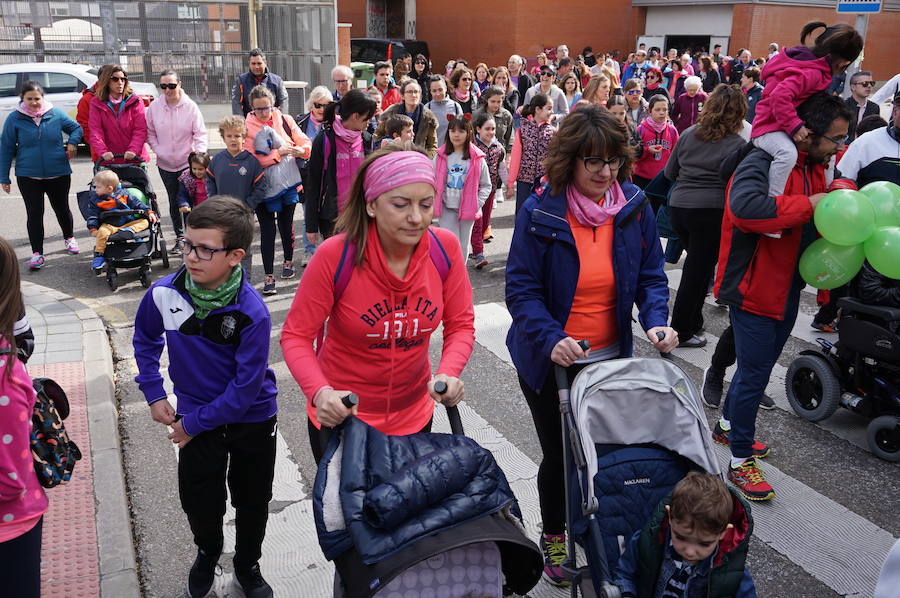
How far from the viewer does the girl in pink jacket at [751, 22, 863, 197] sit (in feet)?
14.5

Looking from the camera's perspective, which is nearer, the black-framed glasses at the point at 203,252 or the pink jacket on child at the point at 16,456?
the pink jacket on child at the point at 16,456

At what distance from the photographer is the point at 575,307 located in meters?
3.63

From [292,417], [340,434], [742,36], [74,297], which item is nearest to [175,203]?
[74,297]

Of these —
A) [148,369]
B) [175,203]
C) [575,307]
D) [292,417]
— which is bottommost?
[292,417]

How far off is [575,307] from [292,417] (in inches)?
114

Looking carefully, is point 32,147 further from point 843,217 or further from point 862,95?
point 862,95

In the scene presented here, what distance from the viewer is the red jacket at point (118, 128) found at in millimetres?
9344

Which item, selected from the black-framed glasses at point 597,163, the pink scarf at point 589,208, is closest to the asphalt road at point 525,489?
the pink scarf at point 589,208

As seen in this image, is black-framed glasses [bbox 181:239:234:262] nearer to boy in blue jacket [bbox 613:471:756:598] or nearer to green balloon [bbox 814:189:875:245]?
boy in blue jacket [bbox 613:471:756:598]

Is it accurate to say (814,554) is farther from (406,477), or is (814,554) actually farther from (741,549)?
(406,477)

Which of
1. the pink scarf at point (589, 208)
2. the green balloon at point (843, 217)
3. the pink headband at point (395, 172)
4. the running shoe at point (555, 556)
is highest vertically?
the pink headband at point (395, 172)

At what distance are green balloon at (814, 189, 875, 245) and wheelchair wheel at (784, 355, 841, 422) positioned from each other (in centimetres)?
149

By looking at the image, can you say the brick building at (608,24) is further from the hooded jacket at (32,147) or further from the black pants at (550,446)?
the black pants at (550,446)

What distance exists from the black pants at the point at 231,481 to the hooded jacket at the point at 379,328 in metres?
0.43
